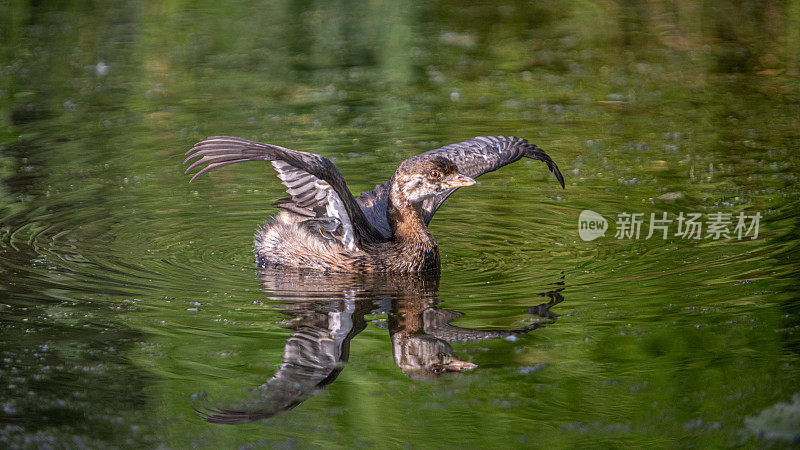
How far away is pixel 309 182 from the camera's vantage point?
23.6 ft

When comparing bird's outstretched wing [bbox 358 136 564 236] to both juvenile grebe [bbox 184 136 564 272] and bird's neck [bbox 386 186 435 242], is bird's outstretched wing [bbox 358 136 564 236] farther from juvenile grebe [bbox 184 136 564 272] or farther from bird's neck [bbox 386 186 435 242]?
bird's neck [bbox 386 186 435 242]

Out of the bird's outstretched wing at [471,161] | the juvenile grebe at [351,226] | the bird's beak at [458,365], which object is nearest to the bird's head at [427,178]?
A: the juvenile grebe at [351,226]

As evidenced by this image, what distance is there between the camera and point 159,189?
9445mm

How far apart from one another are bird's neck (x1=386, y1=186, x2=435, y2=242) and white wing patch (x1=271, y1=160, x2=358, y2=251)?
38 cm

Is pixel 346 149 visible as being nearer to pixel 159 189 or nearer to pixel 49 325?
pixel 159 189

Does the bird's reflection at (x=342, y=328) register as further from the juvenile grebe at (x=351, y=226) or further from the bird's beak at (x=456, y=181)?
the bird's beak at (x=456, y=181)

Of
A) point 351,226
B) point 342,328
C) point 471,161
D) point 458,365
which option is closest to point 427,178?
point 351,226

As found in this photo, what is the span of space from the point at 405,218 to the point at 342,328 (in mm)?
1675

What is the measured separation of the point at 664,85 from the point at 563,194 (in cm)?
422

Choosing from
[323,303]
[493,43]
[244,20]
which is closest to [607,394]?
[323,303]

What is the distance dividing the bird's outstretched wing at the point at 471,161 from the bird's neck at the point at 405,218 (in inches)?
19.0

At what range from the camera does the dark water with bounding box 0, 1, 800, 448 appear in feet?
16.3

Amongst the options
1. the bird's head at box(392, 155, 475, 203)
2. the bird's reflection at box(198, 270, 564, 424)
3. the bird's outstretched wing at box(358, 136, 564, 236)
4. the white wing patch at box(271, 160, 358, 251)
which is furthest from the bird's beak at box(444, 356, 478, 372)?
the bird's outstretched wing at box(358, 136, 564, 236)

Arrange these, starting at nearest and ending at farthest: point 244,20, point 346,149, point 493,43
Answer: point 346,149
point 493,43
point 244,20
